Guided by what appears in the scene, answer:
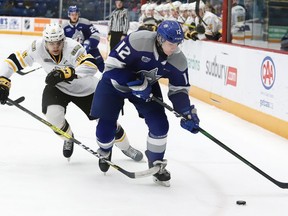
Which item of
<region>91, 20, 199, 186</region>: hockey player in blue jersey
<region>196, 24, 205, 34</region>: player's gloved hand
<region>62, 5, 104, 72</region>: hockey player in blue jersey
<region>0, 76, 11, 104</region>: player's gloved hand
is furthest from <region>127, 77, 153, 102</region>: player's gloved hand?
<region>196, 24, 205, 34</region>: player's gloved hand

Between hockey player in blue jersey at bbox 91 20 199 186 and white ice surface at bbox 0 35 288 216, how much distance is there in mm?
262

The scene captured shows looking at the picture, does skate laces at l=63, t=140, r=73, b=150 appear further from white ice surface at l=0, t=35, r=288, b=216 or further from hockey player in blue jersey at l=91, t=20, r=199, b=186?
hockey player in blue jersey at l=91, t=20, r=199, b=186

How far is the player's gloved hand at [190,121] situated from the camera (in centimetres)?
340

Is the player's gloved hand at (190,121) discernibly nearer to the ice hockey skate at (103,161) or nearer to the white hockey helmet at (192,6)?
the ice hockey skate at (103,161)

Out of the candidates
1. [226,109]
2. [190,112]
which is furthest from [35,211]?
[226,109]

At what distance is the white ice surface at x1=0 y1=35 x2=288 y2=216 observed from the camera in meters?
3.15

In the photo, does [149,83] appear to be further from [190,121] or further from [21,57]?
[21,57]

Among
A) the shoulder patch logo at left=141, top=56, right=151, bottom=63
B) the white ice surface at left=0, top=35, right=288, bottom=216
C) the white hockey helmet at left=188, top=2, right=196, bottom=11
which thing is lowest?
the white ice surface at left=0, top=35, right=288, bottom=216

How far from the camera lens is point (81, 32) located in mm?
7055

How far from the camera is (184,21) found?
8.57m

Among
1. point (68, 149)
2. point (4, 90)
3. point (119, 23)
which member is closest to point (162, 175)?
point (68, 149)

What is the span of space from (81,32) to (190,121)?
388 cm

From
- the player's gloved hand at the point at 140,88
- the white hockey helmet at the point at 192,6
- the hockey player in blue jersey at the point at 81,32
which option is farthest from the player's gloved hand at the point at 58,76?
the white hockey helmet at the point at 192,6

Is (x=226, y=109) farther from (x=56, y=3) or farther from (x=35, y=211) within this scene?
(x=56, y=3)
